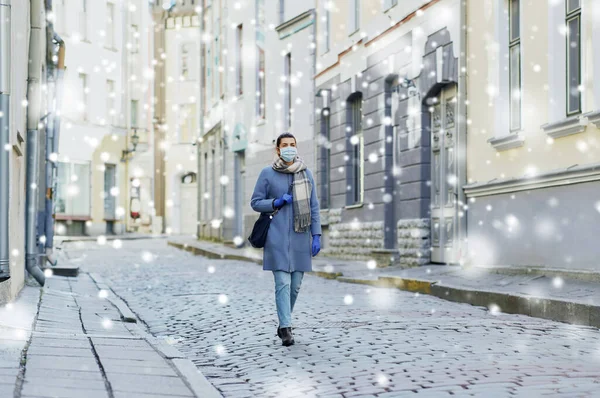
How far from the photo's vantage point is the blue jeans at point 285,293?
762 cm

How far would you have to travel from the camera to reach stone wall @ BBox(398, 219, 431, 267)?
16906 millimetres

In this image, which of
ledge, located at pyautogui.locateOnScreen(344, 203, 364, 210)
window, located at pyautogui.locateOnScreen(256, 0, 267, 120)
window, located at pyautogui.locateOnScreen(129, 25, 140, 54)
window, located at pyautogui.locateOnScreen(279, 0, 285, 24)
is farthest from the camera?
window, located at pyautogui.locateOnScreen(129, 25, 140, 54)

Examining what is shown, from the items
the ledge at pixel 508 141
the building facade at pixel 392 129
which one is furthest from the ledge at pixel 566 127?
the building facade at pixel 392 129

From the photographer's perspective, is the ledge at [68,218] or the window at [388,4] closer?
the window at [388,4]

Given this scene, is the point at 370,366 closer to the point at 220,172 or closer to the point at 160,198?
the point at 220,172

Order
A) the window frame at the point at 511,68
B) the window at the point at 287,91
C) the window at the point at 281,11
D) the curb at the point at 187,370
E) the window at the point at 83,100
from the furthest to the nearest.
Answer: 1. the window at the point at 83,100
2. the window at the point at 281,11
3. the window at the point at 287,91
4. the window frame at the point at 511,68
5. the curb at the point at 187,370

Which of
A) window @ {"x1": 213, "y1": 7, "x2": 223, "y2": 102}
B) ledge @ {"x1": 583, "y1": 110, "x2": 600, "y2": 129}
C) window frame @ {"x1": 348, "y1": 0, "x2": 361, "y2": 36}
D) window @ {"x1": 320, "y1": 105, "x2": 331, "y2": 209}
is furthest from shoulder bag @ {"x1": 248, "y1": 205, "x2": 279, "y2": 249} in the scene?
window @ {"x1": 213, "y1": 7, "x2": 223, "y2": 102}

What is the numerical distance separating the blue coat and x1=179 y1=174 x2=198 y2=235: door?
43484mm

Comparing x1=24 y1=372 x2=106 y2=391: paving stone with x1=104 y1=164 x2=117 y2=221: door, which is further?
x1=104 y1=164 x2=117 y2=221: door

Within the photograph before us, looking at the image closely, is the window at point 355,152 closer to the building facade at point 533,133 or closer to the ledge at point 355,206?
the ledge at point 355,206

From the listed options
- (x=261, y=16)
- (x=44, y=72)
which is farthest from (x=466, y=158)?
(x=261, y=16)

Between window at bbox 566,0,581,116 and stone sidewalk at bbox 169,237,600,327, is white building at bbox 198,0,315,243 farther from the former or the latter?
window at bbox 566,0,581,116

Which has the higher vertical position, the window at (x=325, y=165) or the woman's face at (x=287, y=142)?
the window at (x=325, y=165)

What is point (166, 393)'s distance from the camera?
5.27 m
